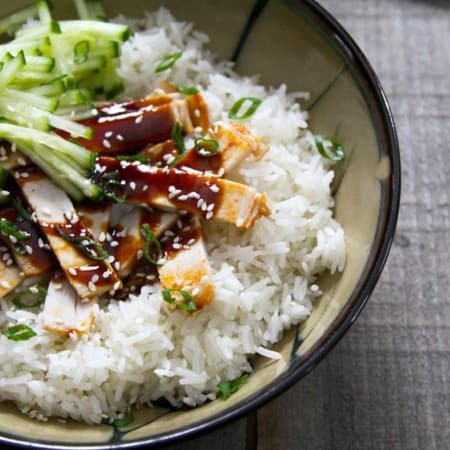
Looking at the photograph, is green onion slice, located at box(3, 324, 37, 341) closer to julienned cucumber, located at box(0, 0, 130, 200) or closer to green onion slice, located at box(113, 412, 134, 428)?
green onion slice, located at box(113, 412, 134, 428)

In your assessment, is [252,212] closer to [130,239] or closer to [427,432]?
[130,239]

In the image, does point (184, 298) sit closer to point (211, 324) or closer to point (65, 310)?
point (211, 324)

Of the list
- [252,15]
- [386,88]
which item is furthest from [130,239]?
[386,88]

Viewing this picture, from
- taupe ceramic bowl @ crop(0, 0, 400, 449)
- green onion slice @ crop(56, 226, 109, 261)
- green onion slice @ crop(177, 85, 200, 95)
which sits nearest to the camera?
taupe ceramic bowl @ crop(0, 0, 400, 449)

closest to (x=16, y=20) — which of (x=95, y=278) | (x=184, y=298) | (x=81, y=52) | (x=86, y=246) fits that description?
(x=81, y=52)

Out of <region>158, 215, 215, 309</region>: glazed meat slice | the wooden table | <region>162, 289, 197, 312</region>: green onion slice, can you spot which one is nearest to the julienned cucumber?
<region>158, 215, 215, 309</region>: glazed meat slice

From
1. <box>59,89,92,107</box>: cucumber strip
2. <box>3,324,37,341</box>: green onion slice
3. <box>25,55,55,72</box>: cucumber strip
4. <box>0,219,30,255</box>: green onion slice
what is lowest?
<box>3,324,37,341</box>: green onion slice
